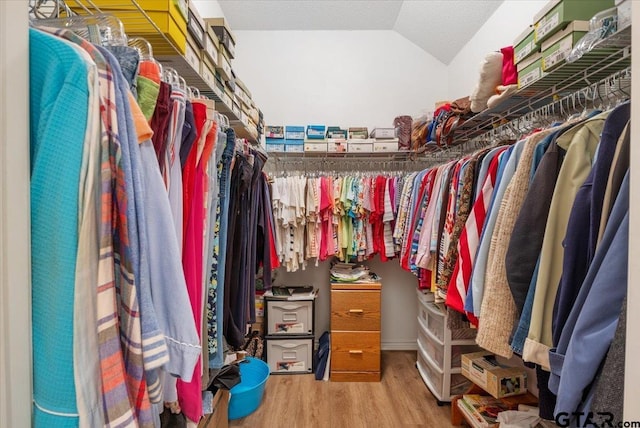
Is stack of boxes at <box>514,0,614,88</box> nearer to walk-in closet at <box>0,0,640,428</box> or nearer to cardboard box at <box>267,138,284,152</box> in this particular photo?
walk-in closet at <box>0,0,640,428</box>

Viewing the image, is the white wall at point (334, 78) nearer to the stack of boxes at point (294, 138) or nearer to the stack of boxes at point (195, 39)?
the stack of boxes at point (294, 138)

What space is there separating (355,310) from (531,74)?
185 cm

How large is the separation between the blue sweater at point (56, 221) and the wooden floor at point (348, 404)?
1885mm

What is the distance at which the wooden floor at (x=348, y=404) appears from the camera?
202cm

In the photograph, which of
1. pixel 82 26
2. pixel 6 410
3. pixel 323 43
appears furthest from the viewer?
pixel 323 43

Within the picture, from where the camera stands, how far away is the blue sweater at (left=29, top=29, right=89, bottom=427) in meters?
0.44

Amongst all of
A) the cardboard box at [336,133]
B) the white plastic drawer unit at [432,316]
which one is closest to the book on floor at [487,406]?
the white plastic drawer unit at [432,316]

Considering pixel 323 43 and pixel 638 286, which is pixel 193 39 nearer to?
pixel 638 286

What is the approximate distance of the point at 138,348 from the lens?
489 millimetres

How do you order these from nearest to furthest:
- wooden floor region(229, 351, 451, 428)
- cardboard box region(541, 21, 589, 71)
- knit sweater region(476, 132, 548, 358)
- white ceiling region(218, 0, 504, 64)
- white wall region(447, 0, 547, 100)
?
knit sweater region(476, 132, 548, 358), cardboard box region(541, 21, 589, 71), white wall region(447, 0, 547, 100), wooden floor region(229, 351, 451, 428), white ceiling region(218, 0, 504, 64)

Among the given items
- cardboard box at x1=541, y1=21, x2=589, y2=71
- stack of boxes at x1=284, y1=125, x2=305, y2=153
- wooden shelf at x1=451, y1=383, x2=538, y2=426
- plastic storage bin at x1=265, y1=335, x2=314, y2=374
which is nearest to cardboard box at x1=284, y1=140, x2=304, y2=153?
stack of boxes at x1=284, y1=125, x2=305, y2=153

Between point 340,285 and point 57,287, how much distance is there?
2.18m

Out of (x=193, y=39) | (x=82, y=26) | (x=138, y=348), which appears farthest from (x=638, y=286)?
(x=193, y=39)

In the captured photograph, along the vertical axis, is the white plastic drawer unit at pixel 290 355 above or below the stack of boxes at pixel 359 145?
below
